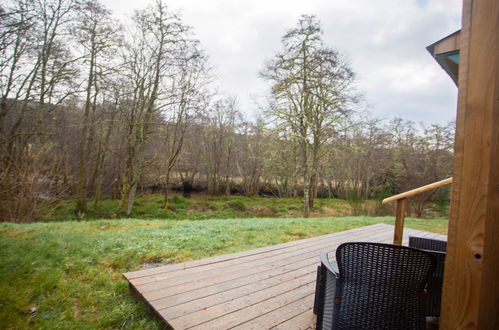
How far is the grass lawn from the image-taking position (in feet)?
6.46

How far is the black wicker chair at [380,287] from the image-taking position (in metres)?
1.24

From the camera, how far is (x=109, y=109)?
39.2 feet

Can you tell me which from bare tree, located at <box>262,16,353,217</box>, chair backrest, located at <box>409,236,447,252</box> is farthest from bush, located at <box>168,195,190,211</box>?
chair backrest, located at <box>409,236,447,252</box>

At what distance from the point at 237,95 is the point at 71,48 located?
395 inches

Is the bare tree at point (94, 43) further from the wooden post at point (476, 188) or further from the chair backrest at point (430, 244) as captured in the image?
the wooden post at point (476, 188)

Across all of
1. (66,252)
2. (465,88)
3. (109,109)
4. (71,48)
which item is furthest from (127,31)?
(465,88)

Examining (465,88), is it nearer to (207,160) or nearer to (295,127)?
(295,127)

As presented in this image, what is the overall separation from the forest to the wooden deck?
6.96 meters

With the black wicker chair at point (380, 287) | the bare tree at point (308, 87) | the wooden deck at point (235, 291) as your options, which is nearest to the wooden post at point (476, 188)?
the black wicker chair at point (380, 287)

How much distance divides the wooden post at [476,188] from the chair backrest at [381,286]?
416 mm

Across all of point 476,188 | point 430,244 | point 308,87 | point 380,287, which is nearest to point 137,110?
point 308,87

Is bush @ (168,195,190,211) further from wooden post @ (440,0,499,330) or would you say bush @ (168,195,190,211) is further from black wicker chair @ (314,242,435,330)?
wooden post @ (440,0,499,330)

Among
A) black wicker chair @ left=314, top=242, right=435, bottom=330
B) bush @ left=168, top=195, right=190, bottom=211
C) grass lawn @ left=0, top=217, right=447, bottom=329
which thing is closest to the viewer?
black wicker chair @ left=314, top=242, right=435, bottom=330

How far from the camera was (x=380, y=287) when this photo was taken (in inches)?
51.0
